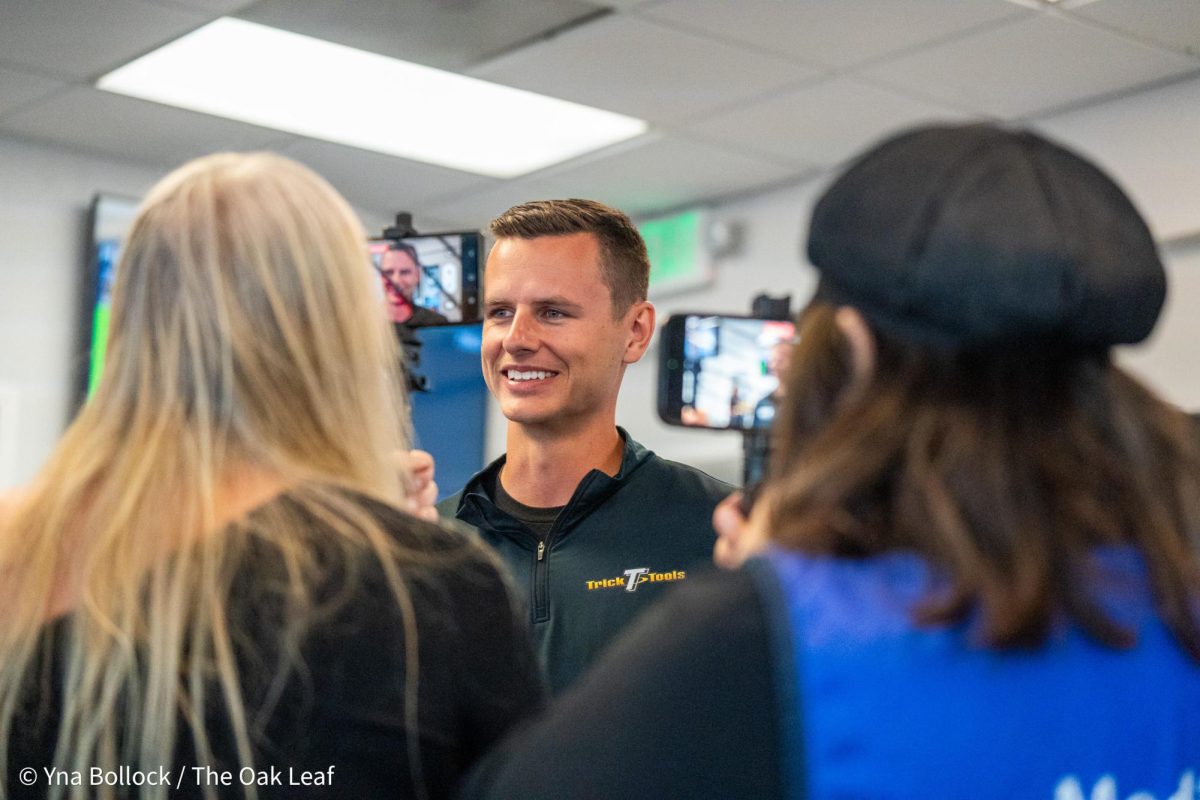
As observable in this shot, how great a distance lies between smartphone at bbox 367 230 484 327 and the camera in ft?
6.44

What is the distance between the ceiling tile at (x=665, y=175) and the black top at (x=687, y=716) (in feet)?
12.2

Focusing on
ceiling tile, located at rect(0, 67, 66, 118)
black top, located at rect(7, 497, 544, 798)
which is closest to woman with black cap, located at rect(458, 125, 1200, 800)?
black top, located at rect(7, 497, 544, 798)

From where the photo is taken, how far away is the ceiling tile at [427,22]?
3.46m

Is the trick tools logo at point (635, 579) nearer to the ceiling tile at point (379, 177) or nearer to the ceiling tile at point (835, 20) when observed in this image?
the ceiling tile at point (835, 20)

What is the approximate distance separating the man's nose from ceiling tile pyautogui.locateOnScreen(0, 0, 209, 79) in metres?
1.58

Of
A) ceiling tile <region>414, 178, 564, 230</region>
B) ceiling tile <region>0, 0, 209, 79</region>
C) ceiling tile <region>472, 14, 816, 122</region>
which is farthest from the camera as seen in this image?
ceiling tile <region>414, 178, 564, 230</region>

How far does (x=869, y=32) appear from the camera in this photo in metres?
3.57

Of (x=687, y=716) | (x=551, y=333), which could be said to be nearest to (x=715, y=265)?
(x=551, y=333)

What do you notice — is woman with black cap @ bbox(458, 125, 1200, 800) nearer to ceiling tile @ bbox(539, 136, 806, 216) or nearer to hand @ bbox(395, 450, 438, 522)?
hand @ bbox(395, 450, 438, 522)

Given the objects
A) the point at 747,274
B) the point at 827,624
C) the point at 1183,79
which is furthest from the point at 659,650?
the point at 747,274

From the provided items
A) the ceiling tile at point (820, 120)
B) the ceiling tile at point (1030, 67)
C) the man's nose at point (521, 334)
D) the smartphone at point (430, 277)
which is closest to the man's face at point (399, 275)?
the smartphone at point (430, 277)

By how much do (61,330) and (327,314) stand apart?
13.1 ft

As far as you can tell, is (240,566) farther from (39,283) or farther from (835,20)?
(39,283)

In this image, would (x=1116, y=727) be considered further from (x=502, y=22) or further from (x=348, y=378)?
(x=502, y=22)
